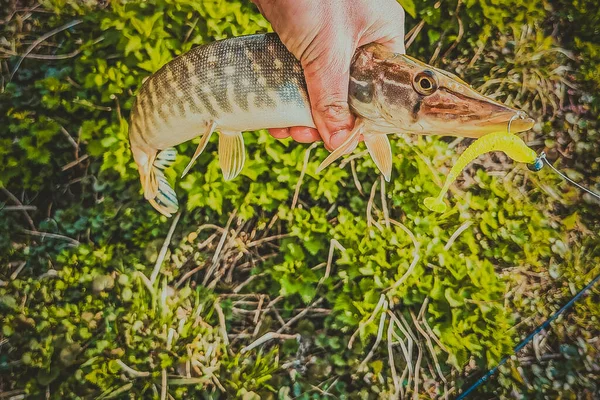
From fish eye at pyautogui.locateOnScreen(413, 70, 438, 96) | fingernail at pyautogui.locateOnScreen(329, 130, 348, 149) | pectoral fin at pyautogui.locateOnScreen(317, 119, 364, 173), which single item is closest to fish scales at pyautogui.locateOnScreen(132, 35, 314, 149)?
fingernail at pyautogui.locateOnScreen(329, 130, 348, 149)

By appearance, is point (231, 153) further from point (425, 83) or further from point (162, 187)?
point (425, 83)

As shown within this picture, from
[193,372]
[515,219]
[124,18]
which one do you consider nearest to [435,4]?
[515,219]

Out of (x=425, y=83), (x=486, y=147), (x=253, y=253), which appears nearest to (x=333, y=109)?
(x=425, y=83)

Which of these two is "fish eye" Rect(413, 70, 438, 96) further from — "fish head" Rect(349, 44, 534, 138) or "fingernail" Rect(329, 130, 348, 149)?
"fingernail" Rect(329, 130, 348, 149)

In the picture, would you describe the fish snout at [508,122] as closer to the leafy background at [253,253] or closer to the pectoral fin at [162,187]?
the leafy background at [253,253]

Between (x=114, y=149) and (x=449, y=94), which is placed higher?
(x=449, y=94)

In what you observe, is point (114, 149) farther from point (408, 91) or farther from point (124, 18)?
point (408, 91)
